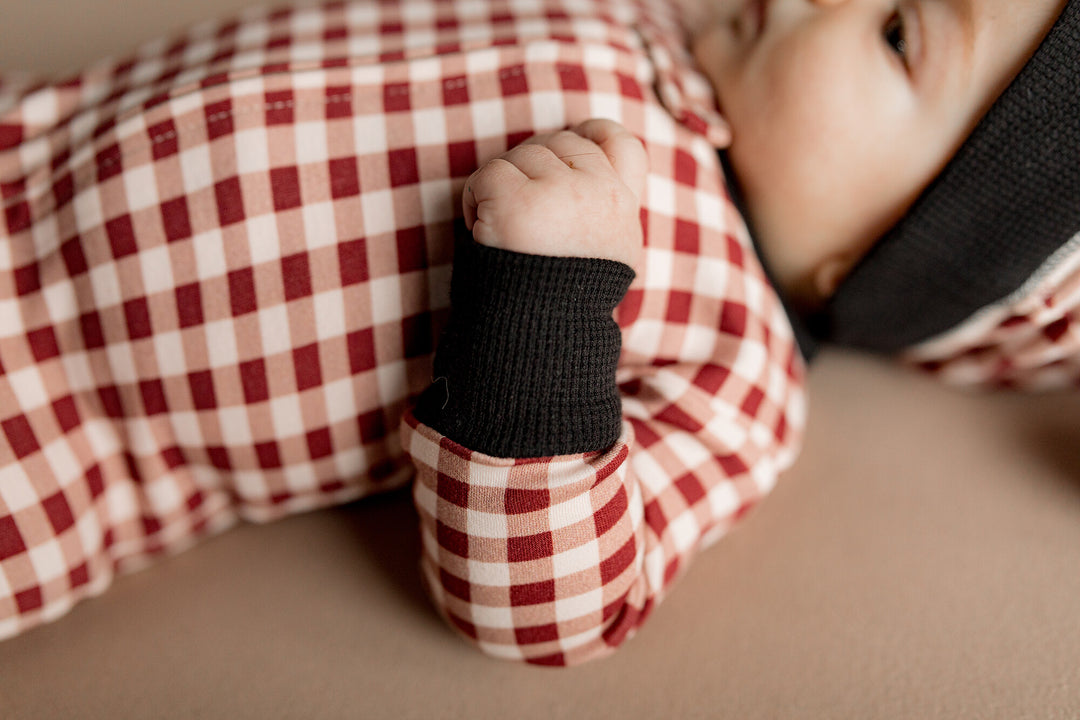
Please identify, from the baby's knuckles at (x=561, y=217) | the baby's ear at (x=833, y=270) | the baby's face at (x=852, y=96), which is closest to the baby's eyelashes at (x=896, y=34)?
the baby's face at (x=852, y=96)

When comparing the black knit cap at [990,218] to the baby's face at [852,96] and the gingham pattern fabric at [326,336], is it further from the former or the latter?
the gingham pattern fabric at [326,336]

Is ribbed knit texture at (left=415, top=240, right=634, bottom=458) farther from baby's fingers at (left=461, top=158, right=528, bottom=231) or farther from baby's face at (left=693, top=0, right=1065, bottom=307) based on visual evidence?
baby's face at (left=693, top=0, right=1065, bottom=307)

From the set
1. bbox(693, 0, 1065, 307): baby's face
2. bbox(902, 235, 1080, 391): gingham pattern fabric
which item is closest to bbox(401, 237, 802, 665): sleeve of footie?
bbox(693, 0, 1065, 307): baby's face

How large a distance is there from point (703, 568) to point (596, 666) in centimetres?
12

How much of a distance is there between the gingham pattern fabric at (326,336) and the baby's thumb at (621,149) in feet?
0.14

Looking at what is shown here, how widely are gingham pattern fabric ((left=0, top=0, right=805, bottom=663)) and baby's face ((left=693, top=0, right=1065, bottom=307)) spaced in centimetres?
9

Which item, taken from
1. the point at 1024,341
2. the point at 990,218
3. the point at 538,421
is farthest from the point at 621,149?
the point at 1024,341

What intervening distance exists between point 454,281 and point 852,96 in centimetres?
36

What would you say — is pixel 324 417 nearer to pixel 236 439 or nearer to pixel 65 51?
pixel 236 439

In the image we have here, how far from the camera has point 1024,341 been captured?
74 centimetres

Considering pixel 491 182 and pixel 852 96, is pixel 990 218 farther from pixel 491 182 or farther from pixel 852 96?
pixel 491 182

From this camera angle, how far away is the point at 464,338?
54 cm

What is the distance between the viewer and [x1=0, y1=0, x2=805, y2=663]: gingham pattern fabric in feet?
1.81

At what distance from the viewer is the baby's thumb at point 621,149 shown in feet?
1.86
